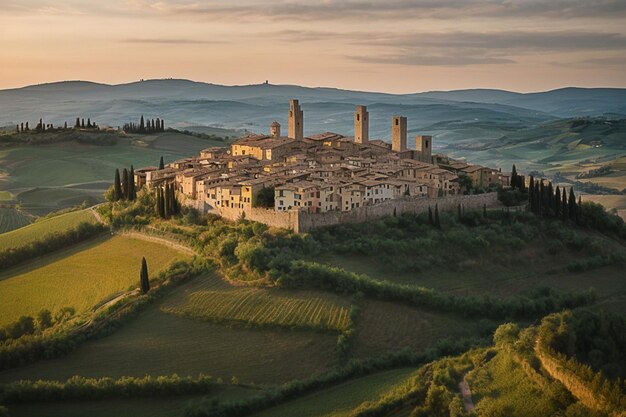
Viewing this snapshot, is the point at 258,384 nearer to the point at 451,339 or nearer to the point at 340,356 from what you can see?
the point at 340,356

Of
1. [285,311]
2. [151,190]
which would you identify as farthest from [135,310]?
[151,190]

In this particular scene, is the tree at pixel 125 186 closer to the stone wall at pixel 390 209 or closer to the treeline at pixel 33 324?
Answer: the treeline at pixel 33 324

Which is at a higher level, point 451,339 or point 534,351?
point 534,351

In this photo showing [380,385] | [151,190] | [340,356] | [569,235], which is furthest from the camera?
[151,190]

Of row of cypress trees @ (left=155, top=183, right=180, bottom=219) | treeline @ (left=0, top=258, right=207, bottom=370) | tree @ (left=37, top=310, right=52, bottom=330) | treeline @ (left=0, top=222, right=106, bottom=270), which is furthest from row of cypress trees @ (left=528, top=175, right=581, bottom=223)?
tree @ (left=37, top=310, right=52, bottom=330)

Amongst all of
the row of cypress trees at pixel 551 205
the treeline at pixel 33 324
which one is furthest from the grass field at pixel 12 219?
the row of cypress trees at pixel 551 205

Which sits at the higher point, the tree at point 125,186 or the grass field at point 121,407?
the tree at point 125,186

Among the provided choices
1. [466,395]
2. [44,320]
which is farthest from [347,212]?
[466,395]
